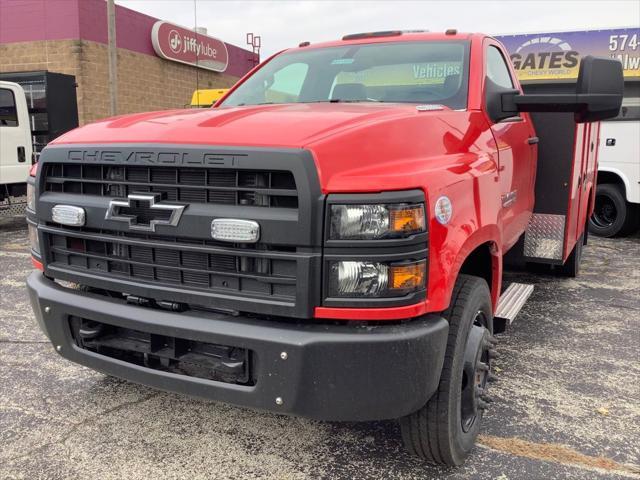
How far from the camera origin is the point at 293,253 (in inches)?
80.4

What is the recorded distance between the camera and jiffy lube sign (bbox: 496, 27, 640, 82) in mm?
7723

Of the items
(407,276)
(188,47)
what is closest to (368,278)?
(407,276)

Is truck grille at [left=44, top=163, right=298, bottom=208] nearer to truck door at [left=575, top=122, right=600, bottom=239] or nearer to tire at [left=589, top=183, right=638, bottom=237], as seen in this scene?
truck door at [left=575, top=122, right=600, bottom=239]

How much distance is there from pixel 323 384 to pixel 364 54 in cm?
231

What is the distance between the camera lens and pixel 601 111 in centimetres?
294

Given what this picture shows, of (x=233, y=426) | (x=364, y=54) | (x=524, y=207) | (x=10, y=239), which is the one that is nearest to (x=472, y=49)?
(x=364, y=54)

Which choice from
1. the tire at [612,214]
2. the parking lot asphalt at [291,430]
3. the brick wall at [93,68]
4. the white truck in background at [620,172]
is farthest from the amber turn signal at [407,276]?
the brick wall at [93,68]

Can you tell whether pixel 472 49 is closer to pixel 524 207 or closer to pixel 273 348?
pixel 524 207

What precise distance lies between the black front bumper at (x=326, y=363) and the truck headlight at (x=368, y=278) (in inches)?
5.3

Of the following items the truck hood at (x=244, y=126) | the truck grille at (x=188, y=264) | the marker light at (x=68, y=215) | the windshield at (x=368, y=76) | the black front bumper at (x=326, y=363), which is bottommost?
A: the black front bumper at (x=326, y=363)

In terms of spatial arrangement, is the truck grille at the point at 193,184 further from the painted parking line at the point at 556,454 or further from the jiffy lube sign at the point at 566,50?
the jiffy lube sign at the point at 566,50

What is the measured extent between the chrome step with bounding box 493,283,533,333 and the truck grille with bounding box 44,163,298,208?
1.73m

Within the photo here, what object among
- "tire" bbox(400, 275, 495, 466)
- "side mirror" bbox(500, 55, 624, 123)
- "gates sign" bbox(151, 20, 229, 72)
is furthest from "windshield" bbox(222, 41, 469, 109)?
"gates sign" bbox(151, 20, 229, 72)

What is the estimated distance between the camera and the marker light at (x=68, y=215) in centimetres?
247
